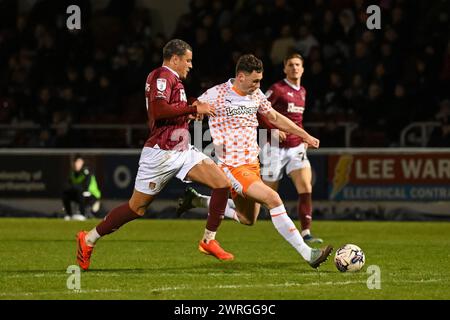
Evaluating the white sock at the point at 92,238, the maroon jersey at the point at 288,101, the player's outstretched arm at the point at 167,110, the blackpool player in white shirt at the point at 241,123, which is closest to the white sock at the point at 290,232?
the blackpool player in white shirt at the point at 241,123

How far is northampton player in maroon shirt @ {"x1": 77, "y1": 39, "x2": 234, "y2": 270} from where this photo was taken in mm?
9875

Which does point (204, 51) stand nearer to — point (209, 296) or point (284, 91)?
point (284, 91)

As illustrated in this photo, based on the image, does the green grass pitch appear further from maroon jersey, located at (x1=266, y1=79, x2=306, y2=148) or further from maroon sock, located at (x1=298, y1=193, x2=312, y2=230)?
maroon jersey, located at (x1=266, y1=79, x2=306, y2=148)

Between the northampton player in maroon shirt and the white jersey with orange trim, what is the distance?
482 mm

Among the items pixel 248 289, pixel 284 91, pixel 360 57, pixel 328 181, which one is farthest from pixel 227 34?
pixel 248 289

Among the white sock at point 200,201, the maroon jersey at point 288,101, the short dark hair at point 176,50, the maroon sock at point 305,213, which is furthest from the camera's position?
the maroon jersey at point 288,101

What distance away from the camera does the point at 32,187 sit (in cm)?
1853

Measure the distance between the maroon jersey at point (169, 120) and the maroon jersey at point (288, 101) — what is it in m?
3.72

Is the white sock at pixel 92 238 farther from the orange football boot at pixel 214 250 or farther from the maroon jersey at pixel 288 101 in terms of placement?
the maroon jersey at pixel 288 101

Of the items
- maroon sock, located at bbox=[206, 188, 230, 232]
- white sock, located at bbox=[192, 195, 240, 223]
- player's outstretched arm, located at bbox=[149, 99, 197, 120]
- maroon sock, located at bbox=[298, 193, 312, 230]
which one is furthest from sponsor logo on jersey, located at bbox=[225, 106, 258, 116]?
maroon sock, located at bbox=[298, 193, 312, 230]

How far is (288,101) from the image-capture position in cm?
1382

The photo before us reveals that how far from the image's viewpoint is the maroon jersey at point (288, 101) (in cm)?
1381

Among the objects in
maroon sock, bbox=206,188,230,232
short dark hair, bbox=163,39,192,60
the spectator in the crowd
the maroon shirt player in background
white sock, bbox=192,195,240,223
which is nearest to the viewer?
short dark hair, bbox=163,39,192,60

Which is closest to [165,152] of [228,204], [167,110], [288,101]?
[167,110]
